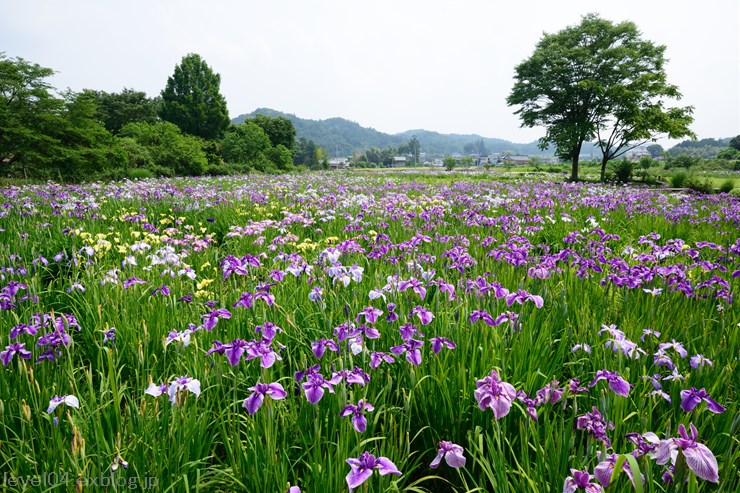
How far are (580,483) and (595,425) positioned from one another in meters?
0.36

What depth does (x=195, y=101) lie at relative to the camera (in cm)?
5619

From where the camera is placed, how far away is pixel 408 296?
9.84 feet

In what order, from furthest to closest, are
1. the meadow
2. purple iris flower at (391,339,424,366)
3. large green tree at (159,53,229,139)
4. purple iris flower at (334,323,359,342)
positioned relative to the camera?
1. large green tree at (159,53,229,139)
2. purple iris flower at (334,323,359,342)
3. purple iris flower at (391,339,424,366)
4. the meadow

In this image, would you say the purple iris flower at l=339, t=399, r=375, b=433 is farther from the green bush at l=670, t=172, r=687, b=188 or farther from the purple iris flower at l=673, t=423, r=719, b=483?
the green bush at l=670, t=172, r=687, b=188

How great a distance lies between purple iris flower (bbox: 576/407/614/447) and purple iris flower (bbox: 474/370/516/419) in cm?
31

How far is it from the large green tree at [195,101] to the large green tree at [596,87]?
41.8 m

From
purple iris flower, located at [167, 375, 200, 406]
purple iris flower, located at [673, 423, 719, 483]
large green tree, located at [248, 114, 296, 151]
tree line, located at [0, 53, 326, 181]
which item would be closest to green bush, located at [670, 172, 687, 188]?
purple iris flower, located at [673, 423, 719, 483]

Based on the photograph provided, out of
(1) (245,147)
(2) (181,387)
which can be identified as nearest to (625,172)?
(2) (181,387)

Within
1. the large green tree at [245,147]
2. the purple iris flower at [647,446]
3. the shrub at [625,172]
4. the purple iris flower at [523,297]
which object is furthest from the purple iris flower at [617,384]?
the large green tree at [245,147]

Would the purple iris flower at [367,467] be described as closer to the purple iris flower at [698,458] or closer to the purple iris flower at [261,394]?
the purple iris flower at [261,394]

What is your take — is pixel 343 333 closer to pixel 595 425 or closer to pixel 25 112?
pixel 595 425

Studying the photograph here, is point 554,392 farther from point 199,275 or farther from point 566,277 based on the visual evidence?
point 199,275

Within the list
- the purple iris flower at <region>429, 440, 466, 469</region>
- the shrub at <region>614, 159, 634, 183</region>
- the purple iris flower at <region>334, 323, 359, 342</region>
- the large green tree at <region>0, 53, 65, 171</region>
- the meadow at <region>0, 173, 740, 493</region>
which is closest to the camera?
the purple iris flower at <region>429, 440, 466, 469</region>

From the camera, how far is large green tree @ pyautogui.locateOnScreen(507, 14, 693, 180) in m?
29.9
